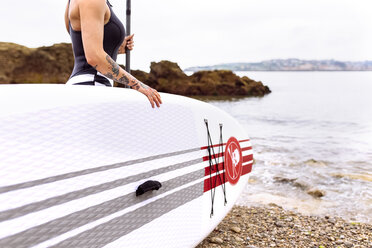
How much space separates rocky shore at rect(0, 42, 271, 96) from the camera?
35.2m

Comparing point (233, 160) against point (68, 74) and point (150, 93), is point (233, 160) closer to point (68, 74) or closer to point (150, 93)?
point (150, 93)

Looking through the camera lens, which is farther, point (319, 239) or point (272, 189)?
point (272, 189)

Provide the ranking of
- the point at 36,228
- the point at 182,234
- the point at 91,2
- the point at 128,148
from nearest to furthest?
the point at 36,228 < the point at 91,2 < the point at 128,148 < the point at 182,234

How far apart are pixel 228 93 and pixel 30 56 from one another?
23.5m

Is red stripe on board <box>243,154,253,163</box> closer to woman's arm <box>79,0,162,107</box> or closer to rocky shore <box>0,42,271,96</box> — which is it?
woman's arm <box>79,0,162,107</box>

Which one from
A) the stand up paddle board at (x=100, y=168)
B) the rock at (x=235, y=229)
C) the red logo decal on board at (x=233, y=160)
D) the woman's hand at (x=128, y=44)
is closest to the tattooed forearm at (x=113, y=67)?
the stand up paddle board at (x=100, y=168)

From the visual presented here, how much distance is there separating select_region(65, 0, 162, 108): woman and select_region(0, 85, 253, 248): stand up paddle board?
9 centimetres

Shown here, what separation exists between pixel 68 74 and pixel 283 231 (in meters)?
34.6

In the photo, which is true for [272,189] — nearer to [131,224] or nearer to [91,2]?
[131,224]

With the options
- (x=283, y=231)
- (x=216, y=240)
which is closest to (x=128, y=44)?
(x=216, y=240)

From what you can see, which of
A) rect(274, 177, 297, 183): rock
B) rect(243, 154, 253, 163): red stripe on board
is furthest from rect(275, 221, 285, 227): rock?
rect(274, 177, 297, 183): rock

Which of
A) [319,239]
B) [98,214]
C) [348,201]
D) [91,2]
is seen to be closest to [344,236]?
[319,239]

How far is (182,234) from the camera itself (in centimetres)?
216

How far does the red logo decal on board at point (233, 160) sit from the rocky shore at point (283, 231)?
0.50 m
